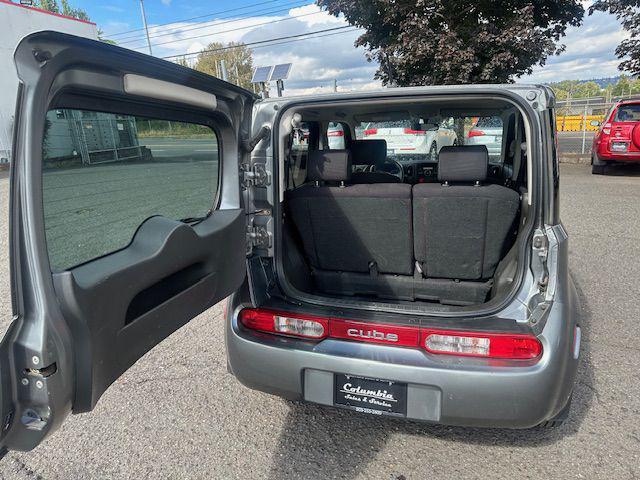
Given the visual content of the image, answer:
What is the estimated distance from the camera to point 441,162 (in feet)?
7.86

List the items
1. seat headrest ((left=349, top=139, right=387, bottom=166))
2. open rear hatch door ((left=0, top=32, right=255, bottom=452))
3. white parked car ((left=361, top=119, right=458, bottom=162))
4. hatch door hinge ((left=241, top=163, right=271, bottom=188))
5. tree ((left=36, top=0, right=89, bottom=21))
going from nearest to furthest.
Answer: open rear hatch door ((left=0, top=32, right=255, bottom=452)), hatch door hinge ((left=241, top=163, right=271, bottom=188)), seat headrest ((left=349, top=139, right=387, bottom=166)), white parked car ((left=361, top=119, right=458, bottom=162)), tree ((left=36, top=0, right=89, bottom=21))

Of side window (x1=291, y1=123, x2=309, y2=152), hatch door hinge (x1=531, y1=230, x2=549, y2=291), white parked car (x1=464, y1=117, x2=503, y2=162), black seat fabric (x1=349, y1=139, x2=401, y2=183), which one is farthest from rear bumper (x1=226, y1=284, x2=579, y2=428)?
white parked car (x1=464, y1=117, x2=503, y2=162)

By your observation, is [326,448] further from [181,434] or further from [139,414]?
[139,414]

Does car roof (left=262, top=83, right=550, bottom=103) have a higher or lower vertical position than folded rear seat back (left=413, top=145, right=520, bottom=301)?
higher

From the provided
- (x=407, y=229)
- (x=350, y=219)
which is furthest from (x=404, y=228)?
(x=350, y=219)

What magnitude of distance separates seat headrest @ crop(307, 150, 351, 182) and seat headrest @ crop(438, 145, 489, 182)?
1.75ft

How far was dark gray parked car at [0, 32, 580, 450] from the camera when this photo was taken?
1078mm

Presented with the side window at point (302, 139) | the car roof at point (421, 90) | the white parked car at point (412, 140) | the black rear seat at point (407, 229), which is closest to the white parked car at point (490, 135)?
the white parked car at point (412, 140)

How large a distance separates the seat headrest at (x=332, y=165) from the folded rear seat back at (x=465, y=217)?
423 mm

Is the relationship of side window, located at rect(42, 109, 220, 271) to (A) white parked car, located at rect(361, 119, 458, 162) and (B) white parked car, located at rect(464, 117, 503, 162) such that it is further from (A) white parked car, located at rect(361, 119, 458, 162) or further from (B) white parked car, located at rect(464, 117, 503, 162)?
(A) white parked car, located at rect(361, 119, 458, 162)

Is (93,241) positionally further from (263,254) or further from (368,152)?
(368,152)

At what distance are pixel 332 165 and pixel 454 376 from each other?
1340 mm

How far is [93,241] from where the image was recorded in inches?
54.6

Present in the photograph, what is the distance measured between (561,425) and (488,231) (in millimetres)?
1067
